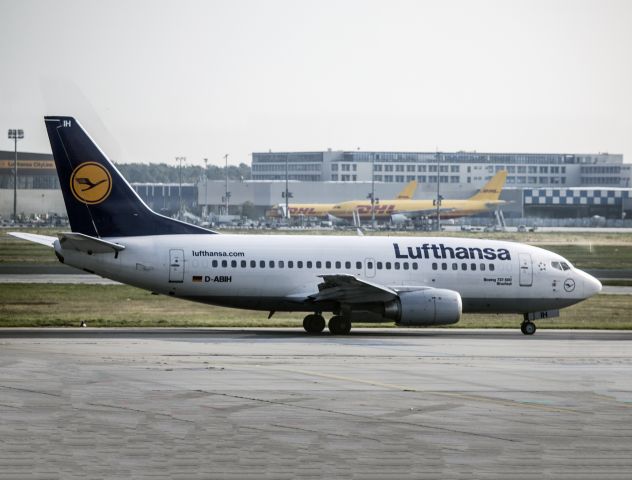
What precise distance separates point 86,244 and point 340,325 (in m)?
8.73

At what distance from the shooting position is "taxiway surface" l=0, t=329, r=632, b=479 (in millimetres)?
16234

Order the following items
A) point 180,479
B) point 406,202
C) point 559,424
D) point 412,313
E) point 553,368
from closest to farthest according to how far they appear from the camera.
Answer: point 180,479, point 559,424, point 553,368, point 412,313, point 406,202

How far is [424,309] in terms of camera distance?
37344mm

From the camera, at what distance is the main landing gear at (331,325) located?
38.1 meters

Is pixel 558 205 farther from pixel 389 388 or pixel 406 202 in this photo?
pixel 389 388

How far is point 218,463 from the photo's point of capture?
16141 mm

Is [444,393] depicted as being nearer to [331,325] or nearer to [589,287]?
[331,325]

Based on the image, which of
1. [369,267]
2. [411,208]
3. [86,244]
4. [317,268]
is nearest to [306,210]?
[411,208]

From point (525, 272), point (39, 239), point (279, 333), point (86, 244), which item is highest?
point (39, 239)

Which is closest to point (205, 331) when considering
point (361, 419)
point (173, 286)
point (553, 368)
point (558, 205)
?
point (173, 286)

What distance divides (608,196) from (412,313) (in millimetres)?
150387

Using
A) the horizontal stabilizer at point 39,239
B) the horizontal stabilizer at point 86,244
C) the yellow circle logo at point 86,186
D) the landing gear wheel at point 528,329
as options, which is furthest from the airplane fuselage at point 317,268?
the horizontal stabilizer at point 39,239

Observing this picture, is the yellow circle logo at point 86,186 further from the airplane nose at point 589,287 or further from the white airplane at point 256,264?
the airplane nose at point 589,287

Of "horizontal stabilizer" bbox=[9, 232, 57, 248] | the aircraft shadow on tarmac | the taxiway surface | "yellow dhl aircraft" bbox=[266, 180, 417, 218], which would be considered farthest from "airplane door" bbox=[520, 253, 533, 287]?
"yellow dhl aircraft" bbox=[266, 180, 417, 218]
